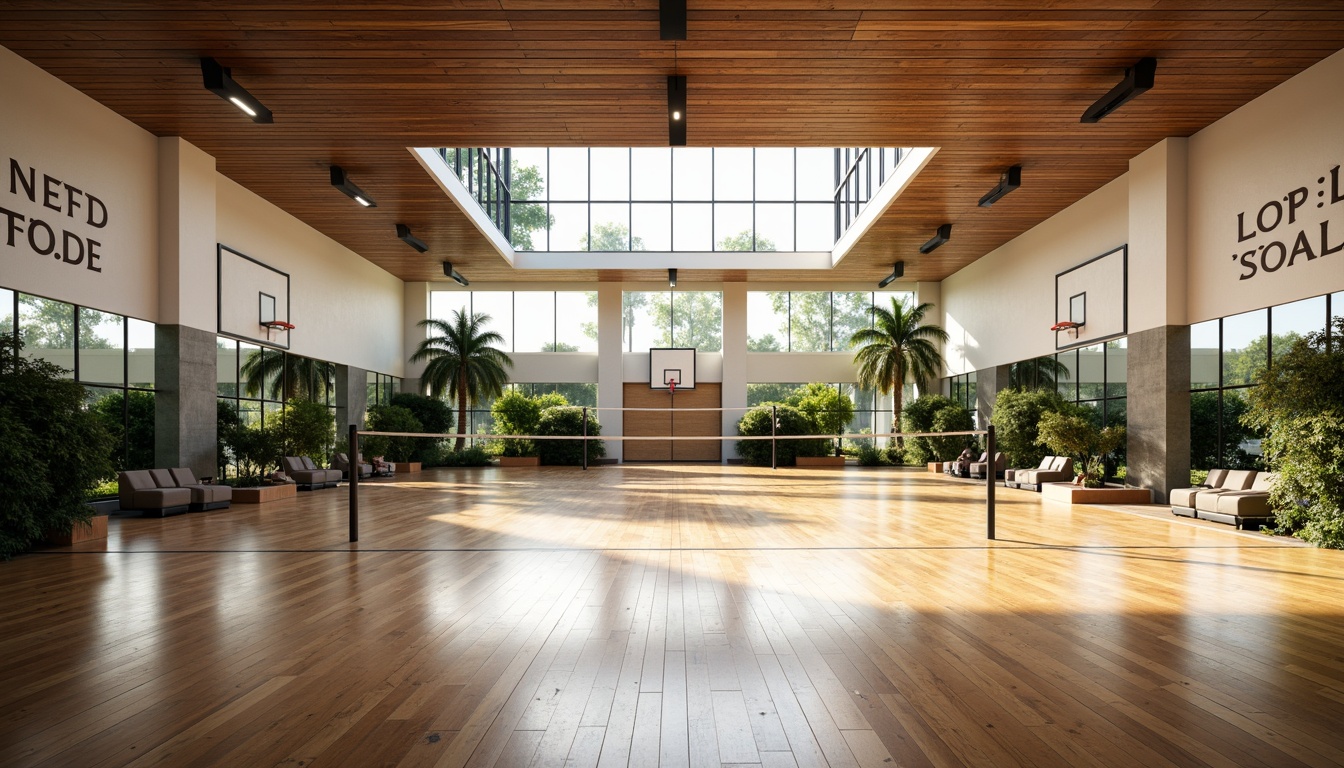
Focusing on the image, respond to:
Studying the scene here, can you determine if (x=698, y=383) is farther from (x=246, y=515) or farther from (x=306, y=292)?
(x=246, y=515)

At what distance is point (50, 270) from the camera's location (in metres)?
10.7

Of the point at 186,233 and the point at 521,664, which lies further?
the point at 186,233

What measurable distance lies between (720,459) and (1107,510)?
15727 mm

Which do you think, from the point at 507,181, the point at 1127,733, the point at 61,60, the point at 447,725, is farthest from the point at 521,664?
the point at 507,181

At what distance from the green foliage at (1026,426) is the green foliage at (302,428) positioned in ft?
48.7

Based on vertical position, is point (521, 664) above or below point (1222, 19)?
below

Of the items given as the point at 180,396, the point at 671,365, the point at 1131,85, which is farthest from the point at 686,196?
the point at 1131,85

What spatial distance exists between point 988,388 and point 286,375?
17.8m

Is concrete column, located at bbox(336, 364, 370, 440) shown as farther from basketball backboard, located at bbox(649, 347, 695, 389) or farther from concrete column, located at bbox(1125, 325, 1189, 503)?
concrete column, located at bbox(1125, 325, 1189, 503)

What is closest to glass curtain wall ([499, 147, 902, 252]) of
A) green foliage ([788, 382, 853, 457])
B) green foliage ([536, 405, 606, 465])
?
green foliage ([788, 382, 853, 457])

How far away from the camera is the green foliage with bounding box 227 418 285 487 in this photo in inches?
600

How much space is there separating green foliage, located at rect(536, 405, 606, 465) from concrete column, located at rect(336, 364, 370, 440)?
5.30 m

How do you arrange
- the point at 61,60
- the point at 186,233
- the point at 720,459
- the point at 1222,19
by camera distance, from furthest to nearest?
the point at 720,459, the point at 186,233, the point at 61,60, the point at 1222,19

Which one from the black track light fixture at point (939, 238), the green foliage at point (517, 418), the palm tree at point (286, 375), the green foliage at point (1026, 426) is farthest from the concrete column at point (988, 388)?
the palm tree at point (286, 375)
